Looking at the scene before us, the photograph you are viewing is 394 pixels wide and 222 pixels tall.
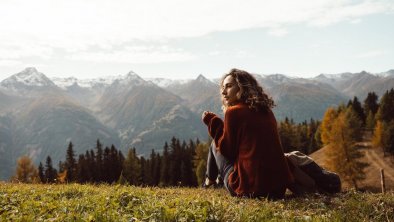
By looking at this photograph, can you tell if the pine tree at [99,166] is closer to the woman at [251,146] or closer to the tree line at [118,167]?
the tree line at [118,167]

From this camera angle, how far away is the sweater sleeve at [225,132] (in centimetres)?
1027

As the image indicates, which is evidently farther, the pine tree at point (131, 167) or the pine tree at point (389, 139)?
the pine tree at point (131, 167)

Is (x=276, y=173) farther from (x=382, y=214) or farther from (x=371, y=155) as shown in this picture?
(x=371, y=155)

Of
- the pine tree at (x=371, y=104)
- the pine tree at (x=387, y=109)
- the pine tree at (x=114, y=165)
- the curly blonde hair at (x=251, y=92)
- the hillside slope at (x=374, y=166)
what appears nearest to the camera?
the curly blonde hair at (x=251, y=92)

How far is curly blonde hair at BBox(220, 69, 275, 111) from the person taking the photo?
409 inches

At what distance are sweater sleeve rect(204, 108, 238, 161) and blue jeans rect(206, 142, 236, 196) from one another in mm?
275

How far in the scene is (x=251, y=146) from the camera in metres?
10.2

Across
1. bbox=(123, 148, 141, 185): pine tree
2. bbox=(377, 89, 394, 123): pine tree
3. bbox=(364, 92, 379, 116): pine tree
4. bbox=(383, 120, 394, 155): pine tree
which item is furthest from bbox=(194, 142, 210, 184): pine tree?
bbox=(364, 92, 379, 116): pine tree

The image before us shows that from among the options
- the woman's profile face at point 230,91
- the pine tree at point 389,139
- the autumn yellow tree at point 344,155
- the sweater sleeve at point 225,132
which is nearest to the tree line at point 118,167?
the autumn yellow tree at point 344,155

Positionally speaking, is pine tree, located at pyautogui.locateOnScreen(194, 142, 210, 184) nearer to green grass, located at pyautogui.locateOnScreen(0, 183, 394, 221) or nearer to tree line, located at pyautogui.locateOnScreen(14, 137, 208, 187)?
tree line, located at pyautogui.locateOnScreen(14, 137, 208, 187)

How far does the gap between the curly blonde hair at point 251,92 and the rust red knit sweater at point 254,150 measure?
0.18 meters

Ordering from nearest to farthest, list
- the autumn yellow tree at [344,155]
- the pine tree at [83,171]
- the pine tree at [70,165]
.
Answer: the autumn yellow tree at [344,155] < the pine tree at [70,165] < the pine tree at [83,171]

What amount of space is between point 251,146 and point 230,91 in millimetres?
1715

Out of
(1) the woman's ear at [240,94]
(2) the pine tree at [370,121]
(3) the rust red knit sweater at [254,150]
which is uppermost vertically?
(1) the woman's ear at [240,94]
